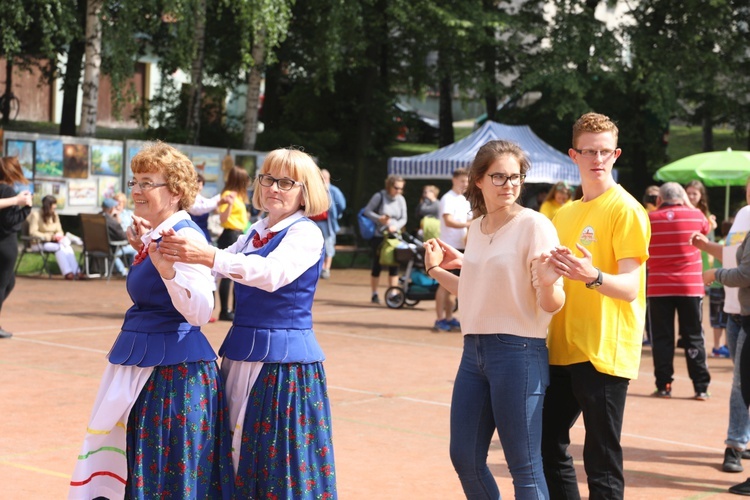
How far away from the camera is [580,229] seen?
4559mm

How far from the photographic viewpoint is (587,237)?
451 cm

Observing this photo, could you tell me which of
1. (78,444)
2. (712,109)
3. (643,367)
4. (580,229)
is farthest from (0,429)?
(712,109)

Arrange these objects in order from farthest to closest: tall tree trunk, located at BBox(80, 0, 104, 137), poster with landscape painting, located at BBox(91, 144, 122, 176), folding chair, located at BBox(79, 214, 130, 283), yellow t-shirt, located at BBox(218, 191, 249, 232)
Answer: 1. tall tree trunk, located at BBox(80, 0, 104, 137)
2. poster with landscape painting, located at BBox(91, 144, 122, 176)
3. folding chair, located at BBox(79, 214, 130, 283)
4. yellow t-shirt, located at BBox(218, 191, 249, 232)

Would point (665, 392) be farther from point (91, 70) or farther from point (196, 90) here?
point (196, 90)

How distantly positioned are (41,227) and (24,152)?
1.49 meters

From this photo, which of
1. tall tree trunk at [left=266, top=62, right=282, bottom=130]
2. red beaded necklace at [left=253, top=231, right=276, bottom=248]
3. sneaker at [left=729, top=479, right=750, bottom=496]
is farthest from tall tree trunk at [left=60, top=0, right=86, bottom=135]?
red beaded necklace at [left=253, top=231, right=276, bottom=248]

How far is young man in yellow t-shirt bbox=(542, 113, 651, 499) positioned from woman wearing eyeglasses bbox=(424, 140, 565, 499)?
0.64 feet

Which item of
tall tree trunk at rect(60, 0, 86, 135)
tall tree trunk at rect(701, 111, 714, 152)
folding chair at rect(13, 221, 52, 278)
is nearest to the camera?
folding chair at rect(13, 221, 52, 278)

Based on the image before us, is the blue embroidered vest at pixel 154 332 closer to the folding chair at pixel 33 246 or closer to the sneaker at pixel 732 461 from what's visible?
the sneaker at pixel 732 461

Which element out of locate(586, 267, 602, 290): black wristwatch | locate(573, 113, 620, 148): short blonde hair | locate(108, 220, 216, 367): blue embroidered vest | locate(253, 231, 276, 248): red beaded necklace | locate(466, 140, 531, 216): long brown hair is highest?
locate(573, 113, 620, 148): short blonde hair

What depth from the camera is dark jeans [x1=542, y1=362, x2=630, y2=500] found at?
4430mm

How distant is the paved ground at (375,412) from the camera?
612cm

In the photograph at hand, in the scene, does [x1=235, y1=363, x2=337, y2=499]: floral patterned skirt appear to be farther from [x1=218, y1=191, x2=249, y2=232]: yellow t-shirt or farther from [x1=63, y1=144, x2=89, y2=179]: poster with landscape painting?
[x1=63, y1=144, x2=89, y2=179]: poster with landscape painting

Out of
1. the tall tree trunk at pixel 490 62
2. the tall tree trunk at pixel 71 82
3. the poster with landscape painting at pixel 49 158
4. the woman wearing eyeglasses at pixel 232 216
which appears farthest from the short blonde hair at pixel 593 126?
the tall tree trunk at pixel 490 62
